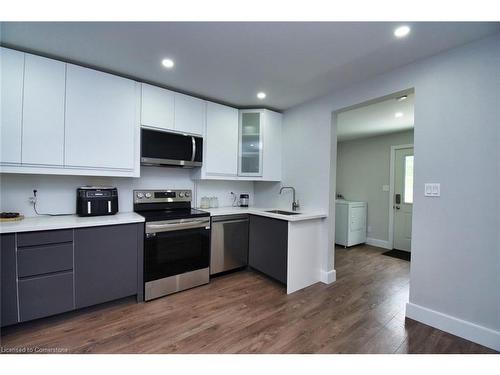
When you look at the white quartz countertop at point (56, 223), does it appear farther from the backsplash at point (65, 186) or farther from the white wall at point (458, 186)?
the white wall at point (458, 186)

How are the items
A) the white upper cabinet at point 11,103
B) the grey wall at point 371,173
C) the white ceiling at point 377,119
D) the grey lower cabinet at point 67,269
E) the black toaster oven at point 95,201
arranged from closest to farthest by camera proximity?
the grey lower cabinet at point 67,269
the white upper cabinet at point 11,103
the black toaster oven at point 95,201
the white ceiling at point 377,119
the grey wall at point 371,173

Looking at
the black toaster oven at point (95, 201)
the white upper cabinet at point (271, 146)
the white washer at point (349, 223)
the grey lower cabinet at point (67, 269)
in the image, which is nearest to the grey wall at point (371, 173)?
the white washer at point (349, 223)

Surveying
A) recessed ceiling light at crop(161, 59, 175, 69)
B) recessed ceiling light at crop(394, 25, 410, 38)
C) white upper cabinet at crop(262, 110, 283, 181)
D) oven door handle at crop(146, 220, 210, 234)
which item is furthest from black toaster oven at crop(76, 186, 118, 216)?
recessed ceiling light at crop(394, 25, 410, 38)

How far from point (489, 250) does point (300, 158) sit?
1983mm

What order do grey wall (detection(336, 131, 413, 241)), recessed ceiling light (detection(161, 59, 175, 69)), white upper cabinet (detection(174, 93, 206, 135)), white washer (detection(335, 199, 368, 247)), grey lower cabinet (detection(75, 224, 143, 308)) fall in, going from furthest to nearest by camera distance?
grey wall (detection(336, 131, 413, 241)), white washer (detection(335, 199, 368, 247)), white upper cabinet (detection(174, 93, 206, 135)), recessed ceiling light (detection(161, 59, 175, 69)), grey lower cabinet (detection(75, 224, 143, 308))

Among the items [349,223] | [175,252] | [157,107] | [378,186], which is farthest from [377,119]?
[175,252]

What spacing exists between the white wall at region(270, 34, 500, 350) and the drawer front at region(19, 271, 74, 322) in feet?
9.94

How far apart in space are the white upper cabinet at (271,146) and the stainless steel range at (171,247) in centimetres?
116

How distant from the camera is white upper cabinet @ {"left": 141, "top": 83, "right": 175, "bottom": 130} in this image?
2.36 metres

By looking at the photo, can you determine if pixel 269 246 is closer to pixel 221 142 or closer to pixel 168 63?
pixel 221 142

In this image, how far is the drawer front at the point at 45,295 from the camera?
1655mm

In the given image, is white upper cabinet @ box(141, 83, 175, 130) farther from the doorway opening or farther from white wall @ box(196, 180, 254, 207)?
the doorway opening

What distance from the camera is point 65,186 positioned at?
2.24 metres

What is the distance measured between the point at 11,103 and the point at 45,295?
1.58 m
